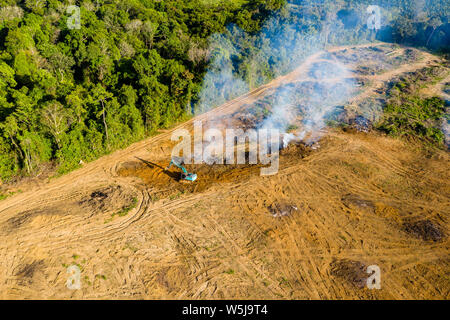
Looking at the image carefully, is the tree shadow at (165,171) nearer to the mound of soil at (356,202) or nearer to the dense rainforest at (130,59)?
the dense rainforest at (130,59)

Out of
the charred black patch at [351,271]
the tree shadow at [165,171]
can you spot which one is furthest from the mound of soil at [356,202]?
the tree shadow at [165,171]

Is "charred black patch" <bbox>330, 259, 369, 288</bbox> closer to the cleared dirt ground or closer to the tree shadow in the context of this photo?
the cleared dirt ground

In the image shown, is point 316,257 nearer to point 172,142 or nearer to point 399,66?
point 172,142

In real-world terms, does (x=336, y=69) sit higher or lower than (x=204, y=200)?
higher
